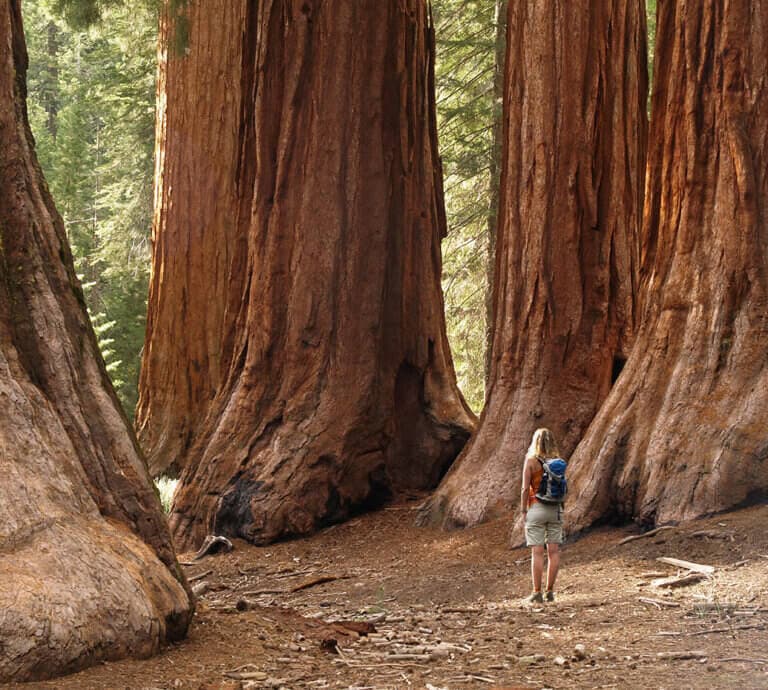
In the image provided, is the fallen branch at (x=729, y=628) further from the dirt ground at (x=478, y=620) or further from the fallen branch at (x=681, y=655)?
the fallen branch at (x=681, y=655)

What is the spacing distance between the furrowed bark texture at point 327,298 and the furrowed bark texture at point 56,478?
5205 mm

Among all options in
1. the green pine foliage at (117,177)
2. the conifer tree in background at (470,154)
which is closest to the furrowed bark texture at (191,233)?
the green pine foliage at (117,177)

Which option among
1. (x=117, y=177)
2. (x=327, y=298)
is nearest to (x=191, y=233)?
(x=327, y=298)

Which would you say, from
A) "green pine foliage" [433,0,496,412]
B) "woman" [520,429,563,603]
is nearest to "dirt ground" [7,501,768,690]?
"woman" [520,429,563,603]

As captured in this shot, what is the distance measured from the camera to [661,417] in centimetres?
897

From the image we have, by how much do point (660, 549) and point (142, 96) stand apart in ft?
64.7

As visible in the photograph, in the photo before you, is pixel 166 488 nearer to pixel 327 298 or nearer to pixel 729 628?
pixel 327 298

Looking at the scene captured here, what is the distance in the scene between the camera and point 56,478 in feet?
18.6

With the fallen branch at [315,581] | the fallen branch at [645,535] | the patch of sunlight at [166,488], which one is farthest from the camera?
the patch of sunlight at [166,488]

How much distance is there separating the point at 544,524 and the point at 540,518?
5cm

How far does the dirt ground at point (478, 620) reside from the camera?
533 cm

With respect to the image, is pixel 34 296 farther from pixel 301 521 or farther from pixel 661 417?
pixel 301 521

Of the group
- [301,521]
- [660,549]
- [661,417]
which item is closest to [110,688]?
[660,549]

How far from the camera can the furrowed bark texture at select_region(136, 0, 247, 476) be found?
51.3ft
